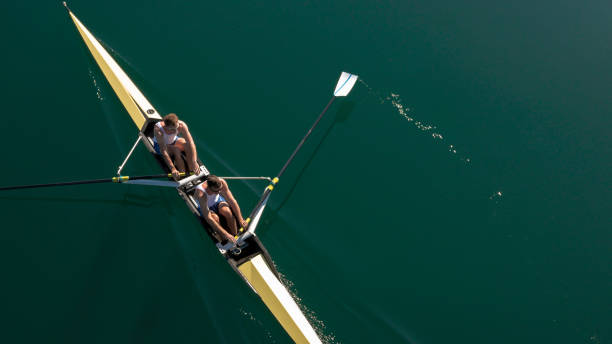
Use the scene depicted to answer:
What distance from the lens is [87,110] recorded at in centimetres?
694

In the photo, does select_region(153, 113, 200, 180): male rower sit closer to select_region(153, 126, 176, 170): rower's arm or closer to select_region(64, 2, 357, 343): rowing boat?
select_region(153, 126, 176, 170): rower's arm

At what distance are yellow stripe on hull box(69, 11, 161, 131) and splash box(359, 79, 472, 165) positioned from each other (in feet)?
13.7

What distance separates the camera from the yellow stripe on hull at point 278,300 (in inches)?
193

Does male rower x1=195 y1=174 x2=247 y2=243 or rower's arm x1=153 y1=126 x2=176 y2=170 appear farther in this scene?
rower's arm x1=153 y1=126 x2=176 y2=170

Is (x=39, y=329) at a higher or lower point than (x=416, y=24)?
lower

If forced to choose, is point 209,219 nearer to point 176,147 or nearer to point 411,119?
point 176,147

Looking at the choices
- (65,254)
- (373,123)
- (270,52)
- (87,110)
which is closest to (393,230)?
(373,123)

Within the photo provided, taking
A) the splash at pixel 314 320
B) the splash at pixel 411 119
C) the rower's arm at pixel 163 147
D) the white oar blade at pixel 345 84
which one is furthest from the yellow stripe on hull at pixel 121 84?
the splash at pixel 411 119

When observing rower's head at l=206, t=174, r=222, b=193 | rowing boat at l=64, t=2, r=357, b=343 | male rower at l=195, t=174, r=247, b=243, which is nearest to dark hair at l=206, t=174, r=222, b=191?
rower's head at l=206, t=174, r=222, b=193

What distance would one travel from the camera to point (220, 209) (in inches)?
208

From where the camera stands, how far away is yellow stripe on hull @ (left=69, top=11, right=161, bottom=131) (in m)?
6.52

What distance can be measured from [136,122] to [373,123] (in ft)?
14.4

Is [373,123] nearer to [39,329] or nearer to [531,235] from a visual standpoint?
[531,235]

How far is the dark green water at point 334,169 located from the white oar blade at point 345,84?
0.32 m
